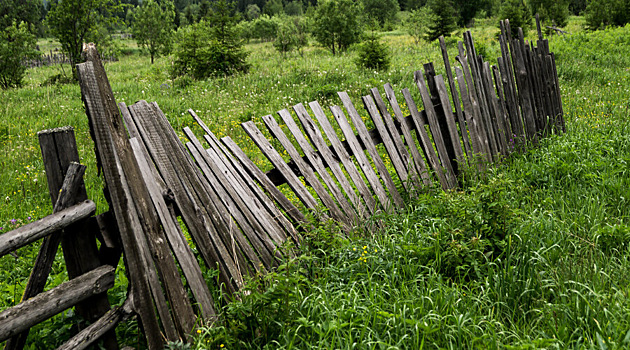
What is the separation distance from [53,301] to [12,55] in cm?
1531

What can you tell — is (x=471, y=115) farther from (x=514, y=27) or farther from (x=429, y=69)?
(x=514, y=27)

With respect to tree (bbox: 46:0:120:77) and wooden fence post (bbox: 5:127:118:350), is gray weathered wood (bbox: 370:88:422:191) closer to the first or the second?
wooden fence post (bbox: 5:127:118:350)

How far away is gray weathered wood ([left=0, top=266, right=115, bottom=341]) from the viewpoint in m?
1.55

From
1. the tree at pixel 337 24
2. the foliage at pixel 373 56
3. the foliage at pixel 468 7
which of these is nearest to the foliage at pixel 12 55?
the foliage at pixel 373 56

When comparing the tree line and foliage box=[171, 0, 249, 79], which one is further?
the tree line

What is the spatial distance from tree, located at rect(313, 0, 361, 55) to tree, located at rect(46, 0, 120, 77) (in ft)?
31.0

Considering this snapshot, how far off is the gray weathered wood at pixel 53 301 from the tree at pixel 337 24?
1757cm

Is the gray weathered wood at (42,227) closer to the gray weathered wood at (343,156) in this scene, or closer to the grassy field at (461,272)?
the grassy field at (461,272)

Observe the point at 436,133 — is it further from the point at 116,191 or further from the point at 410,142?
the point at 116,191

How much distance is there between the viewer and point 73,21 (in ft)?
39.4

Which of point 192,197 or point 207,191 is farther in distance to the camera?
point 207,191

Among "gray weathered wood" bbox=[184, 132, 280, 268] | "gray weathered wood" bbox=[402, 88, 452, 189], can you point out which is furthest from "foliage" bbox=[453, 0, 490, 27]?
"gray weathered wood" bbox=[184, 132, 280, 268]

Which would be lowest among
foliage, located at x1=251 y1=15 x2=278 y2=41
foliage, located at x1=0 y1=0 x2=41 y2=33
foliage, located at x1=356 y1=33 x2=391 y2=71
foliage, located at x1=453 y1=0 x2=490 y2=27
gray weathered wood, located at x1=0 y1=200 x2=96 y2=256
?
gray weathered wood, located at x1=0 y1=200 x2=96 y2=256

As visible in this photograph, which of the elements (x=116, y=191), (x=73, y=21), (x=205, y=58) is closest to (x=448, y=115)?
(x=116, y=191)
